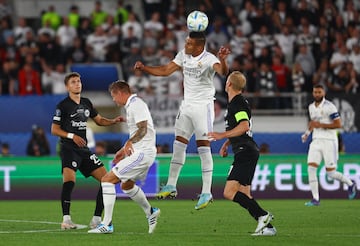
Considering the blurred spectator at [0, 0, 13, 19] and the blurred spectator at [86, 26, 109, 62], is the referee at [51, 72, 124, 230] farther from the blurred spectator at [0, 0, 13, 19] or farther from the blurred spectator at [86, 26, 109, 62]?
Result: the blurred spectator at [0, 0, 13, 19]

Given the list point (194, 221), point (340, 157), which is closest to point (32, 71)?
point (340, 157)

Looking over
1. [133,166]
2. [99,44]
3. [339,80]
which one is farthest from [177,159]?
[99,44]

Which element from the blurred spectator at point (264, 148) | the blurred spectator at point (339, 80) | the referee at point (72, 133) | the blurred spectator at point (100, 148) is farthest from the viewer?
the blurred spectator at point (339, 80)

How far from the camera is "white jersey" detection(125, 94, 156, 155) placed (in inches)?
606

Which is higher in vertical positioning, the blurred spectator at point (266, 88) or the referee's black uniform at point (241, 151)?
the referee's black uniform at point (241, 151)

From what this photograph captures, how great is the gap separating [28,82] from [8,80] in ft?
2.11

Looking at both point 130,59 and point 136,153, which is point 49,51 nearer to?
point 130,59

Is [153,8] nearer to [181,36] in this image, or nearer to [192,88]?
[181,36]

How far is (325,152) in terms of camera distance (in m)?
23.5

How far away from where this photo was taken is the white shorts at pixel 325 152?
23.5 metres

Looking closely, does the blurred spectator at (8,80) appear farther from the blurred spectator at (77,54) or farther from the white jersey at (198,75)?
the white jersey at (198,75)

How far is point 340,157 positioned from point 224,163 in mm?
2732

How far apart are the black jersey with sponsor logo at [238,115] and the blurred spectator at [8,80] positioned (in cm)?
1443

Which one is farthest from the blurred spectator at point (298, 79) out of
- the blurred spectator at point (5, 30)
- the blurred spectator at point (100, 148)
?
the blurred spectator at point (5, 30)
